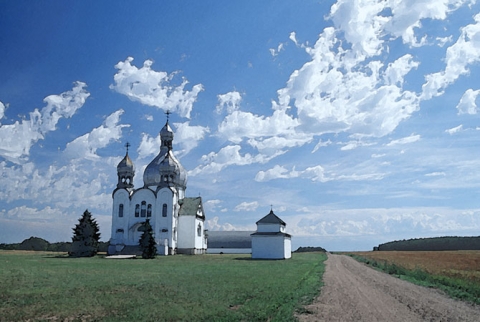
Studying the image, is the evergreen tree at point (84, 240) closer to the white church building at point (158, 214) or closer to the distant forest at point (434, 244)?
the white church building at point (158, 214)

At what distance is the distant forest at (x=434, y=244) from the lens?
118m

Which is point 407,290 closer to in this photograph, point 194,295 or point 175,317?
point 194,295

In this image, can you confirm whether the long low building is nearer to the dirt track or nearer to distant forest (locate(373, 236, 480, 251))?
distant forest (locate(373, 236, 480, 251))

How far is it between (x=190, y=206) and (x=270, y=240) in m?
17.5

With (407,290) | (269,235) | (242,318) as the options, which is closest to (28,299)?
(242,318)

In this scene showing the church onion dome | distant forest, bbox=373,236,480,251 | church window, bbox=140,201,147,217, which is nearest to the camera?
church window, bbox=140,201,147,217

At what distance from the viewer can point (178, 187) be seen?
68.4 meters

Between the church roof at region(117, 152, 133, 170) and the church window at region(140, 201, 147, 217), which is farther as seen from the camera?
the church roof at region(117, 152, 133, 170)

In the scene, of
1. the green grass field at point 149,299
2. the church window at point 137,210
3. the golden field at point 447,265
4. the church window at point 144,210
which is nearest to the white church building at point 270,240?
Result: the golden field at point 447,265

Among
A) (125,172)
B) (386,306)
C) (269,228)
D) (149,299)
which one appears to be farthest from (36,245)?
(386,306)

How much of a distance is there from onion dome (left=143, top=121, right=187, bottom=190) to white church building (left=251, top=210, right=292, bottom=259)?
16103mm

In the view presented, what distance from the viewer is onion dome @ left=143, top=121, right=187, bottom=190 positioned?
62.8 m

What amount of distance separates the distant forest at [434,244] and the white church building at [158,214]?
7636 cm

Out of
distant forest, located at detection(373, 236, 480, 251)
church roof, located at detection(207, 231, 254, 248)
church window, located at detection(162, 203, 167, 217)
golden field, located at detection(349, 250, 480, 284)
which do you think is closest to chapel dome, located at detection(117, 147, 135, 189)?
church window, located at detection(162, 203, 167, 217)
